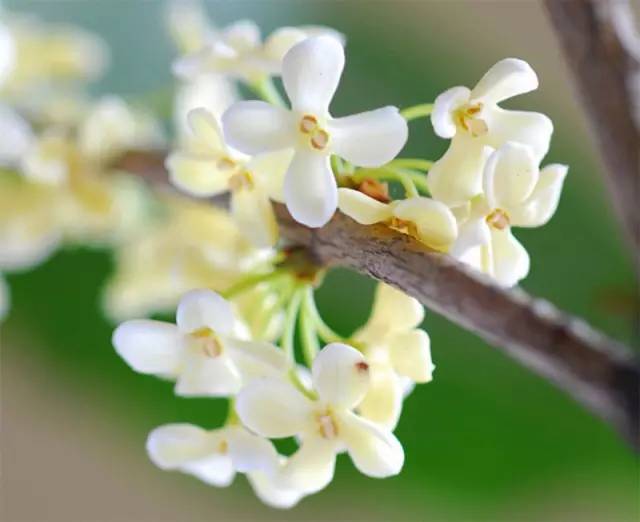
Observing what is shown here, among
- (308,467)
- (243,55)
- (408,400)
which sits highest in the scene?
(408,400)

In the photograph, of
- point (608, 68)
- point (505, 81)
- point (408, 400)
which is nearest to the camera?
point (505, 81)

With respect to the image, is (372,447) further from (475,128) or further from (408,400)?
(408,400)

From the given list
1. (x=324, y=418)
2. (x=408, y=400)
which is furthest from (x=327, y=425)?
(x=408, y=400)

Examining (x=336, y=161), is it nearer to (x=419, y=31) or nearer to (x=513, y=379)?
(x=513, y=379)

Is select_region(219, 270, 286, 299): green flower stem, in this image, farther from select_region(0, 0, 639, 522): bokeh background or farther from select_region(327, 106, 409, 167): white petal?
select_region(0, 0, 639, 522): bokeh background

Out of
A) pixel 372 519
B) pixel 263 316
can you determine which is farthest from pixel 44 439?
pixel 263 316

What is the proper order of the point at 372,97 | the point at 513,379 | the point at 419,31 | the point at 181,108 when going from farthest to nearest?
the point at 419,31, the point at 513,379, the point at 372,97, the point at 181,108
